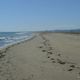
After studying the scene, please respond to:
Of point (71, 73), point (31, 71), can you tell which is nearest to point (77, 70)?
point (71, 73)

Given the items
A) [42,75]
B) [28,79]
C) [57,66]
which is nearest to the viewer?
[28,79]

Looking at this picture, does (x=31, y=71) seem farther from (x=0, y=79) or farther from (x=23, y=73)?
(x=0, y=79)

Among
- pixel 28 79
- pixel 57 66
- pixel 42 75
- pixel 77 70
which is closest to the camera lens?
pixel 28 79

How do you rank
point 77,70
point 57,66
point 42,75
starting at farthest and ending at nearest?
point 57,66
point 77,70
point 42,75

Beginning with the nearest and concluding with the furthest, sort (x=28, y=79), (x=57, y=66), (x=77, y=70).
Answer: (x=28, y=79) → (x=77, y=70) → (x=57, y=66)

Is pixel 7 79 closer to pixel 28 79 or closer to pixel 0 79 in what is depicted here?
pixel 0 79

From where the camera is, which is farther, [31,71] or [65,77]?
[31,71]

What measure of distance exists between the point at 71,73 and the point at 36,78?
4.58 feet

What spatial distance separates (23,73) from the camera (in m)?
7.98

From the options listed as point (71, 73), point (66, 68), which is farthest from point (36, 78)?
point (66, 68)

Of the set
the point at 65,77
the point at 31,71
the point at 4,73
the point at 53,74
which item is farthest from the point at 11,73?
the point at 65,77

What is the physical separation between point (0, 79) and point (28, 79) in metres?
0.93

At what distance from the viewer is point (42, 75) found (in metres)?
7.57

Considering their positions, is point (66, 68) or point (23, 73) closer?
point (23, 73)
